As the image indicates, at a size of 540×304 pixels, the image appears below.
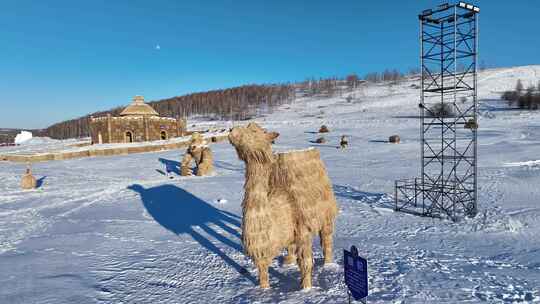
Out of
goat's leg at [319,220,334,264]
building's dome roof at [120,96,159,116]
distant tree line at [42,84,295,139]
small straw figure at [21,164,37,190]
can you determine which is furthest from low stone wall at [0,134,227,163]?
distant tree line at [42,84,295,139]

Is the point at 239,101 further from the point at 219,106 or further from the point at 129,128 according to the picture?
the point at 129,128

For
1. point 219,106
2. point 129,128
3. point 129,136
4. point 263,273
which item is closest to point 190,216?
point 263,273

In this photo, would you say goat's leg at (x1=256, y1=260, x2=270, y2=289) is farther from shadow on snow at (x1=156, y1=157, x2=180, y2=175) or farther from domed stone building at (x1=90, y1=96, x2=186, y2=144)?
domed stone building at (x1=90, y1=96, x2=186, y2=144)

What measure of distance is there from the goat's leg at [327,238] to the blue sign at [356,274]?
7.33ft

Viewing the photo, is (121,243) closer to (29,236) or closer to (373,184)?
(29,236)

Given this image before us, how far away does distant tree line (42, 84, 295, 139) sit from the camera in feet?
395

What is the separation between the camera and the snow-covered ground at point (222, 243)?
Result: 8023 mm

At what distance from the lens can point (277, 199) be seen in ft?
23.9

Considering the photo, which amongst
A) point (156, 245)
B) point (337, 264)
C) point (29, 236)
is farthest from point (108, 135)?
point (337, 264)

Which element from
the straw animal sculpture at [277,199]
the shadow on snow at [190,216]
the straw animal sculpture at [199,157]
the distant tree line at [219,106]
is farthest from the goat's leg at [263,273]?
the distant tree line at [219,106]

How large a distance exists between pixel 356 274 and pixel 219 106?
410 ft

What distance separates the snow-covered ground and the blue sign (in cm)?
149

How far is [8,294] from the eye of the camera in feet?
27.8

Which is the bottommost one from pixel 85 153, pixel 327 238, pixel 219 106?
pixel 327 238
